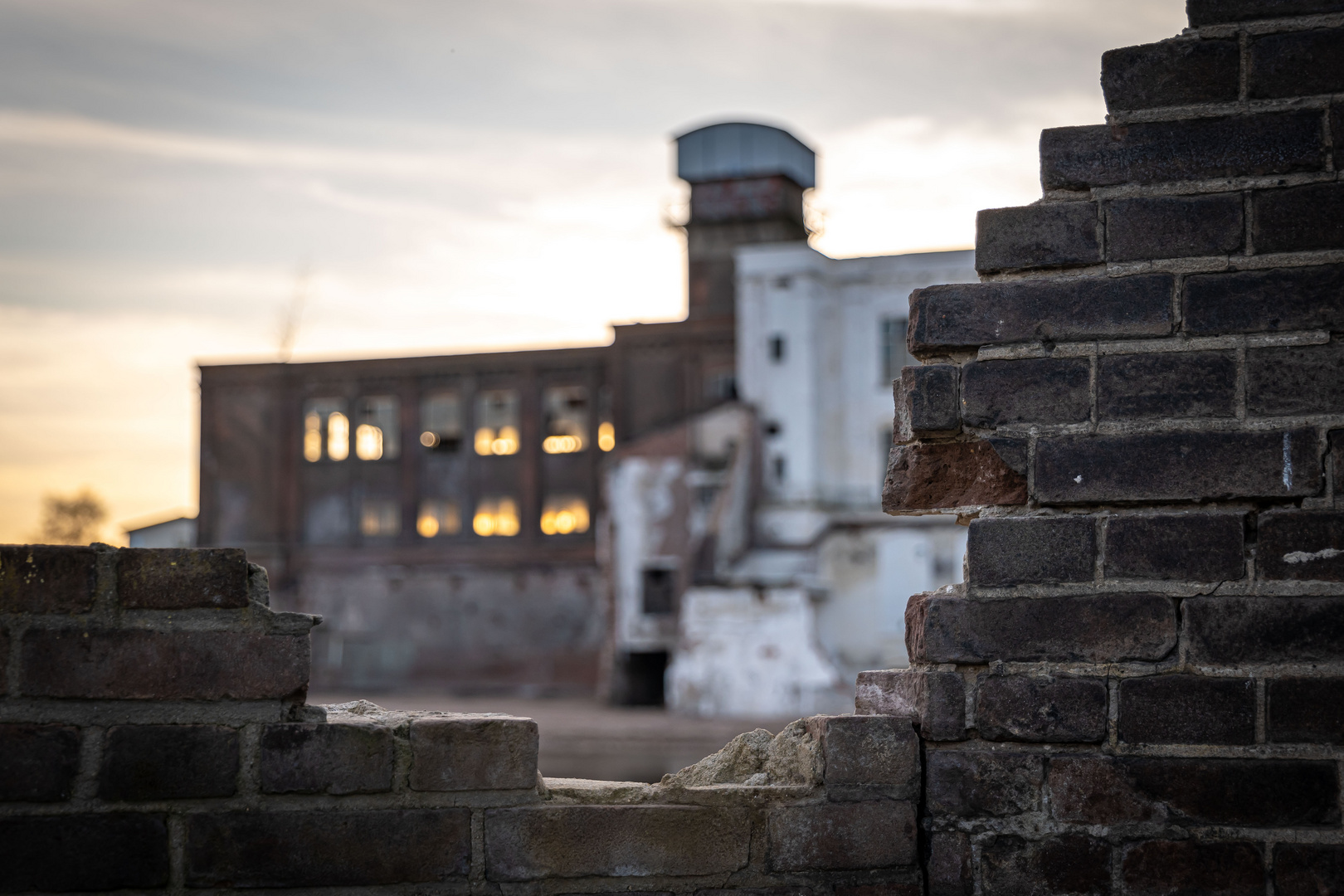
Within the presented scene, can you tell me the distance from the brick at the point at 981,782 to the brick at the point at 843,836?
101 mm

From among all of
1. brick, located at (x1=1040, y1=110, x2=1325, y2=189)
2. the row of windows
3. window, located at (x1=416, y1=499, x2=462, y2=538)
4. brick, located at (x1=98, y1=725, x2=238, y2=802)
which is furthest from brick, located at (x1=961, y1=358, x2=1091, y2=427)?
window, located at (x1=416, y1=499, x2=462, y2=538)

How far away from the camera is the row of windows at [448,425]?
35.1 m

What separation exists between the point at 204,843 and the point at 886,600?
87.2 feet

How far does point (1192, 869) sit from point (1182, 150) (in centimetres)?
196

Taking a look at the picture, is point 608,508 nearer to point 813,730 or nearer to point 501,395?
point 501,395

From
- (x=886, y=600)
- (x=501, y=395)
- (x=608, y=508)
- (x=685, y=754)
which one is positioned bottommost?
(x=685, y=754)

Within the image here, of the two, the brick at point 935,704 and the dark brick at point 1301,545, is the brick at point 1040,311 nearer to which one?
the dark brick at point 1301,545

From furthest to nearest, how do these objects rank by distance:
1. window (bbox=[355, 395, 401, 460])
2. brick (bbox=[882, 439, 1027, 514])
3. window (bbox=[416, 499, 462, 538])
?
window (bbox=[355, 395, 401, 460]) → window (bbox=[416, 499, 462, 538]) → brick (bbox=[882, 439, 1027, 514])

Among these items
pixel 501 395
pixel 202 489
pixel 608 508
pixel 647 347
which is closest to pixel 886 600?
pixel 608 508

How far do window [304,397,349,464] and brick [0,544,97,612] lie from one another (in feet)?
110

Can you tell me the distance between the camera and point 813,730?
3953 mm

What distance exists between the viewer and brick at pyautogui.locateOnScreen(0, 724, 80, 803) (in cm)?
352

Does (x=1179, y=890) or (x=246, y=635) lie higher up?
(x=246, y=635)

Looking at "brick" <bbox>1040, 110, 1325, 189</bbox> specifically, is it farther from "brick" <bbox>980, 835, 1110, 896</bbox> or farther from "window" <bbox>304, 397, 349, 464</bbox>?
"window" <bbox>304, 397, 349, 464</bbox>
